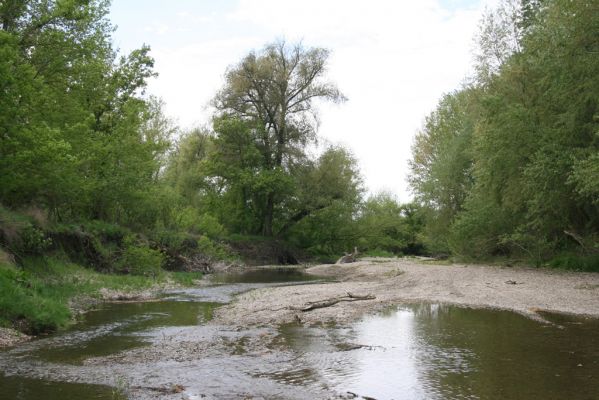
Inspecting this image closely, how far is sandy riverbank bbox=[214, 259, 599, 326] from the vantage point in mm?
16234

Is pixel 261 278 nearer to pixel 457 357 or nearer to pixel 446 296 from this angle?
pixel 446 296

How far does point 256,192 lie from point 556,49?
114 ft

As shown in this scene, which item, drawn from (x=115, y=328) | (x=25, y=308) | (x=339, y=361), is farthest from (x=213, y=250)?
(x=339, y=361)

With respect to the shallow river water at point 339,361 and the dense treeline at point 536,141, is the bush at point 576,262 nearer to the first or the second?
the dense treeline at point 536,141

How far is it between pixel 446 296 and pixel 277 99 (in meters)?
37.0

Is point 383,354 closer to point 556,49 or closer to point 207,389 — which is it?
point 207,389

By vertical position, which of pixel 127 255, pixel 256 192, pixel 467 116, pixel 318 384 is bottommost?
pixel 318 384

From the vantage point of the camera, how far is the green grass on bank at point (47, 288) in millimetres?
13656

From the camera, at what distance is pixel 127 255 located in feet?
91.9

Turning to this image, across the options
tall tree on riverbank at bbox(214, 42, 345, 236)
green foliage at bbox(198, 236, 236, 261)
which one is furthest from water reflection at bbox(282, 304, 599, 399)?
tall tree on riverbank at bbox(214, 42, 345, 236)

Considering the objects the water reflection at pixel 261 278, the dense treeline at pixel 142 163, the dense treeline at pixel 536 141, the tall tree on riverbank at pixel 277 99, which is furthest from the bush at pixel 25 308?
the tall tree on riverbank at pixel 277 99

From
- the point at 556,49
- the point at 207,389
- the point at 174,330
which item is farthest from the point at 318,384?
the point at 556,49

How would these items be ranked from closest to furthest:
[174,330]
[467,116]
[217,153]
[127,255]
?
1. [174,330]
2. [127,255]
3. [467,116]
4. [217,153]

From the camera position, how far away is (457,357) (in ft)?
34.9
